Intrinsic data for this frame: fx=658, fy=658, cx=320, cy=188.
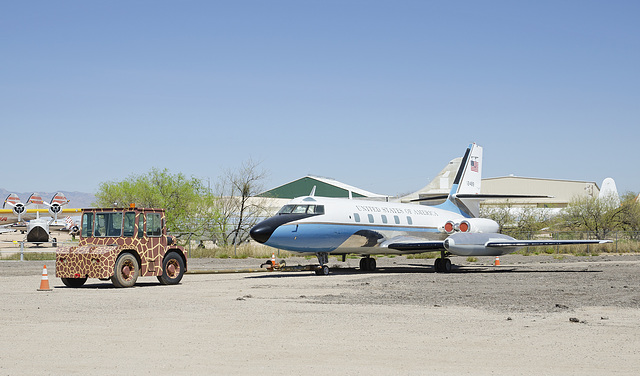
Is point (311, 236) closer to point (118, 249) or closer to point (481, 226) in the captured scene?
point (118, 249)

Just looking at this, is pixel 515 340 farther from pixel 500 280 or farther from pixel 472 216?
pixel 472 216

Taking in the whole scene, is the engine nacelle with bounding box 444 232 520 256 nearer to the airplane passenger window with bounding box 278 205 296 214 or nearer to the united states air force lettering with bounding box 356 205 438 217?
the united states air force lettering with bounding box 356 205 438 217

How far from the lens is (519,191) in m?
100

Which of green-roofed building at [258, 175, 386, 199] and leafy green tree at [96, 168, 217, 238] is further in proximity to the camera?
green-roofed building at [258, 175, 386, 199]

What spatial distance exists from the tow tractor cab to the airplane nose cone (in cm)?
308

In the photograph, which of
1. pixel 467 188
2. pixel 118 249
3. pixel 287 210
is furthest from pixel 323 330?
pixel 467 188

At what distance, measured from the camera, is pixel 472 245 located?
26.0 metres

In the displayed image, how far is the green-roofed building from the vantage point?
84500 mm

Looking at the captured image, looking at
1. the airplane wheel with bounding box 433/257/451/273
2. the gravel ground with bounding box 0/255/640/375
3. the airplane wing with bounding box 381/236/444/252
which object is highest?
the airplane wing with bounding box 381/236/444/252

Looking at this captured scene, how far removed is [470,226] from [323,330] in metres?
19.9

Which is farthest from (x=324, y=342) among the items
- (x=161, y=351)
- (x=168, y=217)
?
(x=168, y=217)

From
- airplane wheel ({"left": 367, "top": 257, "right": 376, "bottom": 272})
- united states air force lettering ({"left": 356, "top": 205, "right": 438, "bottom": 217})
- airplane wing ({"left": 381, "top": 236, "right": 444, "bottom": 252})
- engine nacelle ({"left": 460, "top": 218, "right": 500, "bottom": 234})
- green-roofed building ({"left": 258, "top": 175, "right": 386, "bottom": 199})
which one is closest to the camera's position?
united states air force lettering ({"left": 356, "top": 205, "right": 438, "bottom": 217})

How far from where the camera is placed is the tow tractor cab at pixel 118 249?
59.2ft

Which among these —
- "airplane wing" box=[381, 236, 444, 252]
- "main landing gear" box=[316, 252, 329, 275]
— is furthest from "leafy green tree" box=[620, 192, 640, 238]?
"main landing gear" box=[316, 252, 329, 275]
